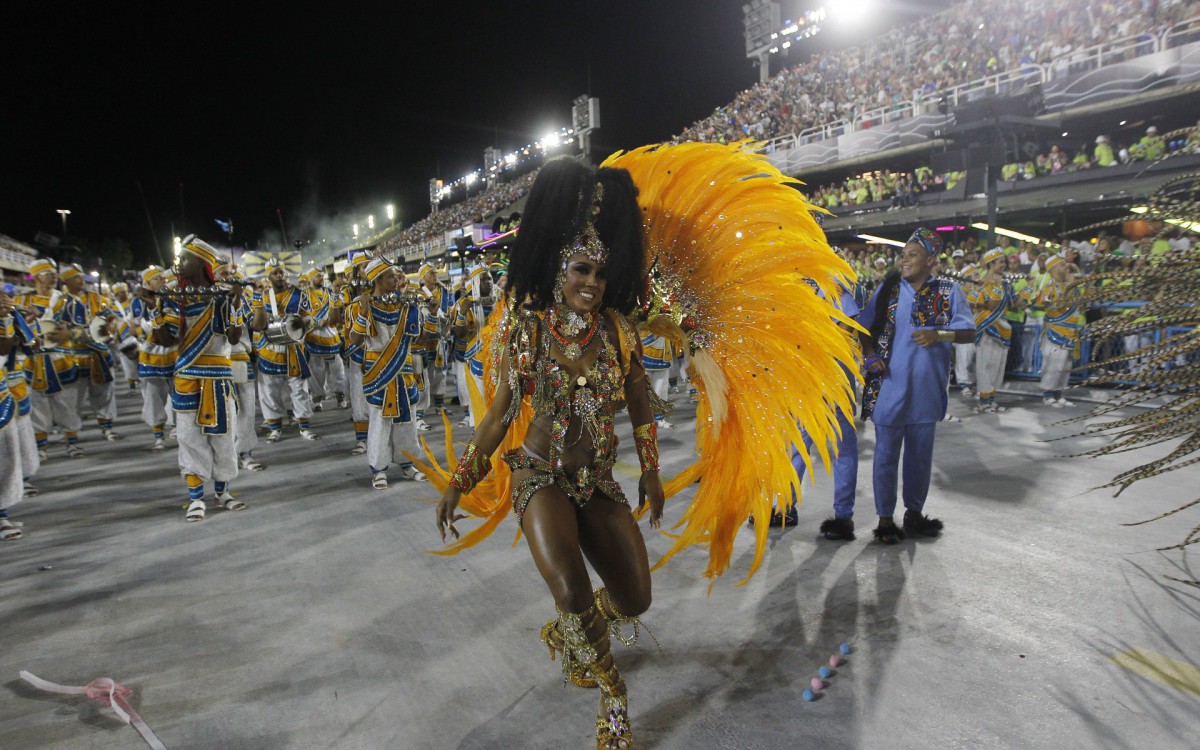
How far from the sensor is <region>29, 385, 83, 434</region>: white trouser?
27.0 ft

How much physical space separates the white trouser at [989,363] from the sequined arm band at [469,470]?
312 inches

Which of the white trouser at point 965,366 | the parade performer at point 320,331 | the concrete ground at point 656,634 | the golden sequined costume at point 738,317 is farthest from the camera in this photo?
the white trouser at point 965,366

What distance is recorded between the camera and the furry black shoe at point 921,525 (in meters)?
4.41

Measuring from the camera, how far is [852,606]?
11.5ft

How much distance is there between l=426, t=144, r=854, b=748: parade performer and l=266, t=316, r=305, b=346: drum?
A: 4.72 metres

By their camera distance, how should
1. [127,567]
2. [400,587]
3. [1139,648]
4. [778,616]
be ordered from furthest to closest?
[127,567], [400,587], [778,616], [1139,648]

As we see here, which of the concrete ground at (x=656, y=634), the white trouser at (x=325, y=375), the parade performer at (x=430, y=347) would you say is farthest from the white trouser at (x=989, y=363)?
the white trouser at (x=325, y=375)

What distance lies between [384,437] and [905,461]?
4462mm

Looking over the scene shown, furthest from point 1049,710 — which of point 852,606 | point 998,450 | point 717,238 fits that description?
point 998,450

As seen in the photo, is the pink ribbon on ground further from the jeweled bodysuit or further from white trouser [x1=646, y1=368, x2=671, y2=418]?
white trouser [x1=646, y1=368, x2=671, y2=418]

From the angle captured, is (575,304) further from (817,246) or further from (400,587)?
(400,587)

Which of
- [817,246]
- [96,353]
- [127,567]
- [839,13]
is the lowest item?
[127,567]

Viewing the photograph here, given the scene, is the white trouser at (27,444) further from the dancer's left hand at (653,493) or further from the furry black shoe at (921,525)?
the furry black shoe at (921,525)

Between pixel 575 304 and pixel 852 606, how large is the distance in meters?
2.27
